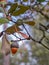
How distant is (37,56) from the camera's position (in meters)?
3.25

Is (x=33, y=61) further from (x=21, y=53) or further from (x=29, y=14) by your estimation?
(x=29, y=14)

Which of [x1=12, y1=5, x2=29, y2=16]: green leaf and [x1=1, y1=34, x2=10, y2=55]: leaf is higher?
[x1=12, y1=5, x2=29, y2=16]: green leaf

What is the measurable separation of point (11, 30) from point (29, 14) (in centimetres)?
42

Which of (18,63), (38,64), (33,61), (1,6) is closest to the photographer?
(1,6)

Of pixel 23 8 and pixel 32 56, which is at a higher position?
pixel 23 8

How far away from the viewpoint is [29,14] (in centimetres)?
101

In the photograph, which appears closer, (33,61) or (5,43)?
(5,43)

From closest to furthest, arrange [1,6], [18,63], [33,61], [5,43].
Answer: [5,43] → [1,6] → [33,61] → [18,63]

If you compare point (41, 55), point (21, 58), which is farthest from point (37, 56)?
point (21, 58)

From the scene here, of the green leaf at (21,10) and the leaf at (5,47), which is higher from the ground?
the green leaf at (21,10)

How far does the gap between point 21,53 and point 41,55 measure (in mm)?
399

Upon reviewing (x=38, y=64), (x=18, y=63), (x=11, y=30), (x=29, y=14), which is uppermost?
(x=11, y=30)

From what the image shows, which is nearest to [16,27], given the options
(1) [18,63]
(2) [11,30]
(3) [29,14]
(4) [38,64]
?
(2) [11,30]

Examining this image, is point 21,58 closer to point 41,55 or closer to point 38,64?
point 41,55
